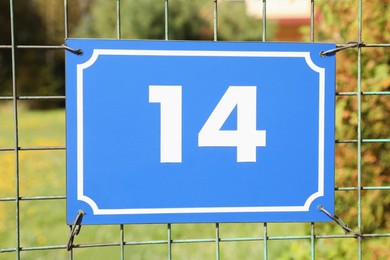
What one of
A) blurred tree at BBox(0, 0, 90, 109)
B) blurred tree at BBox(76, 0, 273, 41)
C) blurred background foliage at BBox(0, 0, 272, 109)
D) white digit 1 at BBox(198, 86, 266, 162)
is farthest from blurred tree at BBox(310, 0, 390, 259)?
blurred tree at BBox(0, 0, 90, 109)

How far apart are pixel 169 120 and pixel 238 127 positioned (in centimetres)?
18

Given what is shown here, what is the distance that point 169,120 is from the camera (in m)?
1.53

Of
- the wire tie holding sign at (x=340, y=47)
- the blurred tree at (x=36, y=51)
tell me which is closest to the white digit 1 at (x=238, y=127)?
the wire tie holding sign at (x=340, y=47)

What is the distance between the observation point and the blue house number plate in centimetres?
151

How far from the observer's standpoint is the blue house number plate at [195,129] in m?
1.51

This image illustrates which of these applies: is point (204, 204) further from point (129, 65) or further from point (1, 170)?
point (1, 170)

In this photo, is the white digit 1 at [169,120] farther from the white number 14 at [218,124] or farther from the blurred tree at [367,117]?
the blurred tree at [367,117]

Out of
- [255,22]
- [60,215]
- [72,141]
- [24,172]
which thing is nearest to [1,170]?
[24,172]

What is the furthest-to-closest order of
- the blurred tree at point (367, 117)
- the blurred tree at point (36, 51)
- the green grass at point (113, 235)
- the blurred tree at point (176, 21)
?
the blurred tree at point (36, 51)
the blurred tree at point (176, 21)
the green grass at point (113, 235)
the blurred tree at point (367, 117)

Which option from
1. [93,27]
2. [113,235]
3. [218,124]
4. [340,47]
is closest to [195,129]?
[218,124]

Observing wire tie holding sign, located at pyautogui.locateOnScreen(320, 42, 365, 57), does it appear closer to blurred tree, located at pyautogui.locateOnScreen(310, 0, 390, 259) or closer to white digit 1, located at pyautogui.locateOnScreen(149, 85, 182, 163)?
white digit 1, located at pyautogui.locateOnScreen(149, 85, 182, 163)

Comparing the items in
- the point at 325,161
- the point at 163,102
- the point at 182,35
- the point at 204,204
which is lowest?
the point at 204,204

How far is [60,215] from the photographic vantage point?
482cm

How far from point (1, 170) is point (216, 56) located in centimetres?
540
